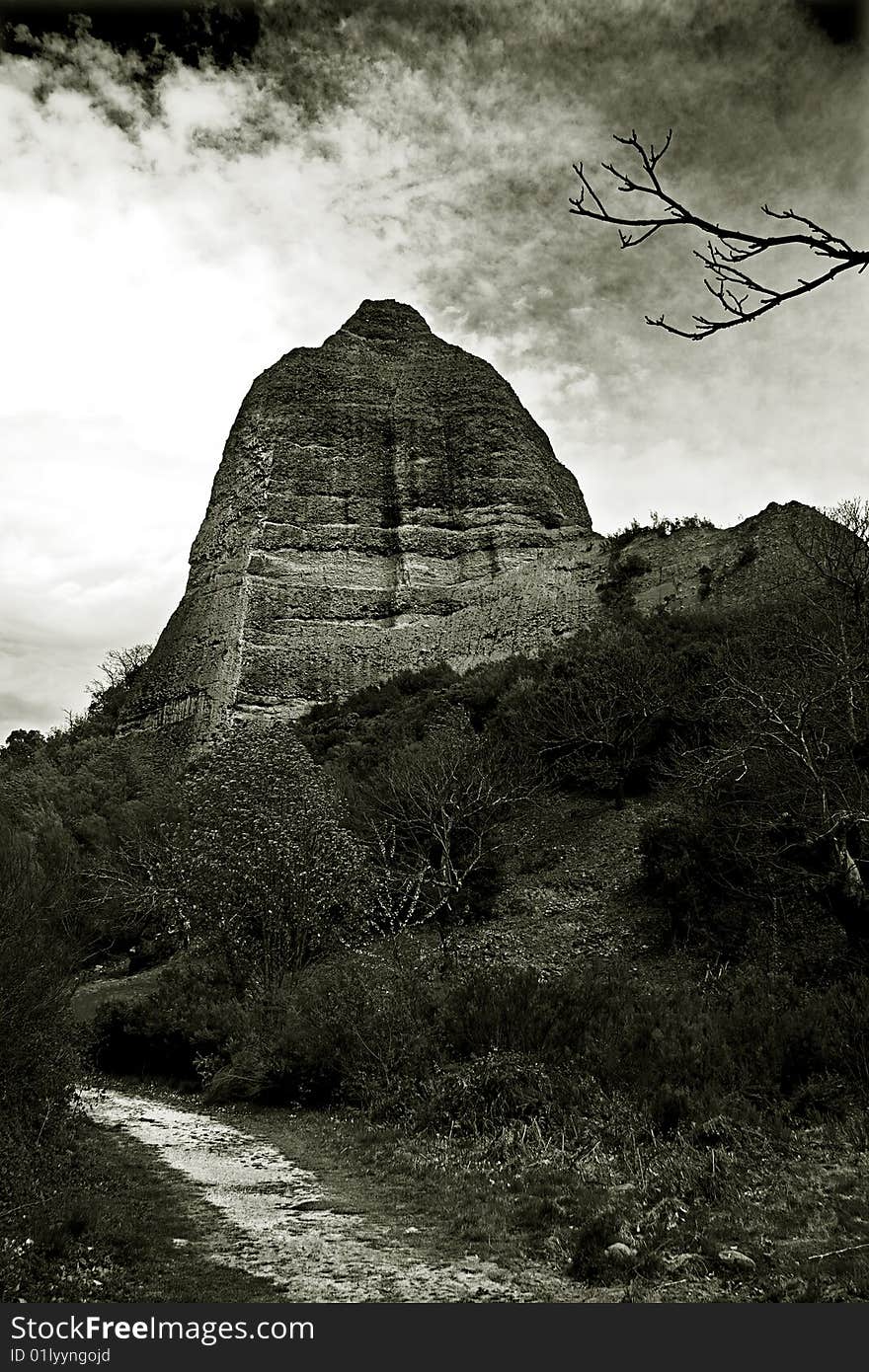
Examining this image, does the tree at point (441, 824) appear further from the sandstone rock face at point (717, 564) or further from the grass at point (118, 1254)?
the sandstone rock face at point (717, 564)

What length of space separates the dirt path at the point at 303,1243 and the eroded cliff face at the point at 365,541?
29.4 metres

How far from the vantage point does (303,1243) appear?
19.3 feet

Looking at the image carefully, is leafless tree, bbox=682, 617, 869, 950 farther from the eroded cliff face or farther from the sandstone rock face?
the eroded cliff face

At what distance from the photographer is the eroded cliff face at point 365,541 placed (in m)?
39.8

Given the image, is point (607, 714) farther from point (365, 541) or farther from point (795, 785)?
point (365, 541)

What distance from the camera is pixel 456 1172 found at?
7.59m

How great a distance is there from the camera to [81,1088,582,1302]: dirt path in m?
4.87

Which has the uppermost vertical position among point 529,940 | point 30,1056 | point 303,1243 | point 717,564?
point 717,564

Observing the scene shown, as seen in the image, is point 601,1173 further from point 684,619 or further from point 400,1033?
point 684,619

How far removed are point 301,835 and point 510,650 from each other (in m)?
21.0

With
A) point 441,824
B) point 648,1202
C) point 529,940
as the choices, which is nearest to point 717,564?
point 441,824

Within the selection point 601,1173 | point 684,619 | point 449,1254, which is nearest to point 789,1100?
point 601,1173

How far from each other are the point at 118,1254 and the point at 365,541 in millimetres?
42874

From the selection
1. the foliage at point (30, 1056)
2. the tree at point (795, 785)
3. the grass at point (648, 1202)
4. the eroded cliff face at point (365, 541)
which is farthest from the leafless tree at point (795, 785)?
the eroded cliff face at point (365, 541)
